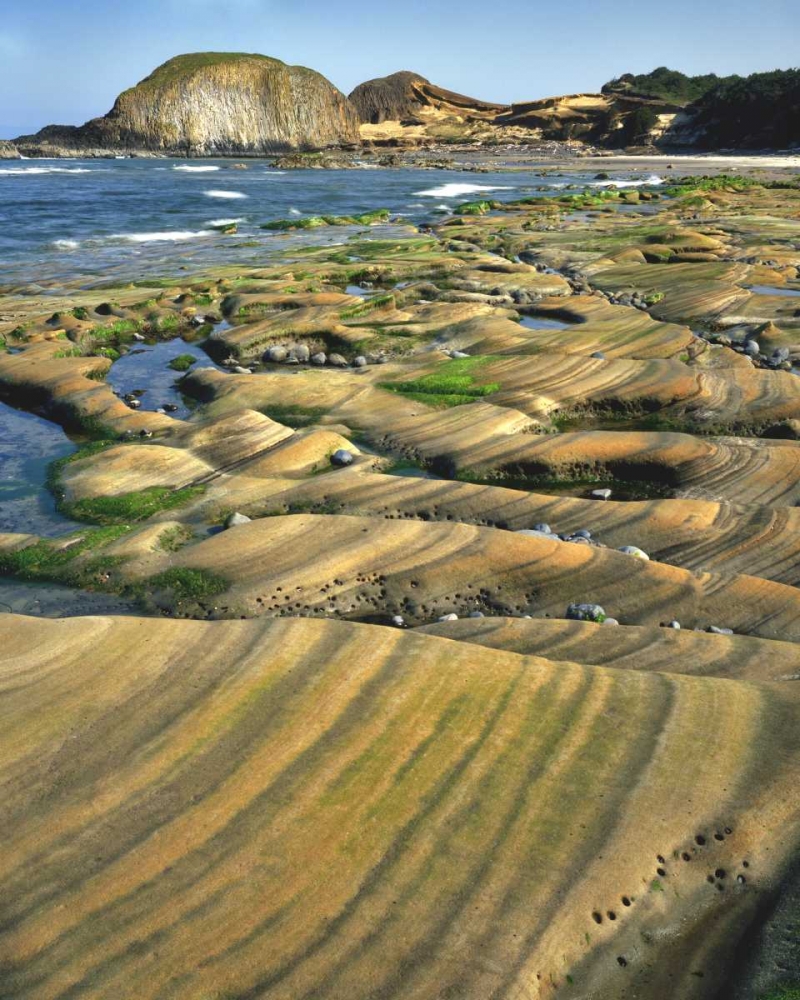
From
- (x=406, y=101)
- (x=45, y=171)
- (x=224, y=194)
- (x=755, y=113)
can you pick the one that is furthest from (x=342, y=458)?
(x=406, y=101)

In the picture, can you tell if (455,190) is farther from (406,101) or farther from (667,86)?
(406,101)

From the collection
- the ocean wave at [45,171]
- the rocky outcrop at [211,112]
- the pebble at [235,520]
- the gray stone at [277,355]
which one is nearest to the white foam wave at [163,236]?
the gray stone at [277,355]

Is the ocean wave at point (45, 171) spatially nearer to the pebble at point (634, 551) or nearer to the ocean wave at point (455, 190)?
the ocean wave at point (455, 190)

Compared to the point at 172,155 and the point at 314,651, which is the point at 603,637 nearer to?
the point at 314,651

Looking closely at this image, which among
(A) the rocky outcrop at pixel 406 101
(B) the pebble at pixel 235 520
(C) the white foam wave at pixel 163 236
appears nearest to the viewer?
(B) the pebble at pixel 235 520

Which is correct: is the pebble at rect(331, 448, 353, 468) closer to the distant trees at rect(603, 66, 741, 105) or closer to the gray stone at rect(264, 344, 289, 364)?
the gray stone at rect(264, 344, 289, 364)

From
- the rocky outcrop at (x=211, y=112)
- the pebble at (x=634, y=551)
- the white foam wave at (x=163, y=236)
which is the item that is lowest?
the pebble at (x=634, y=551)
